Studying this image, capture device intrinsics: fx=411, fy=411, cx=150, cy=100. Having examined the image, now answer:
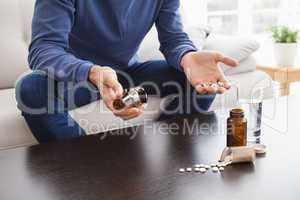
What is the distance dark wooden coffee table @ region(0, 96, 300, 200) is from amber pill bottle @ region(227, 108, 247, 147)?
53mm

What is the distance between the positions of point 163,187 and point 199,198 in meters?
0.08

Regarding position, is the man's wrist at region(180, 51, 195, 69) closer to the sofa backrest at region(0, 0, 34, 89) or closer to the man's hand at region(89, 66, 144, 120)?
the man's hand at region(89, 66, 144, 120)

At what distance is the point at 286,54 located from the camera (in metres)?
2.17

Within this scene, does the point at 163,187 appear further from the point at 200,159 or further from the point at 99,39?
the point at 99,39

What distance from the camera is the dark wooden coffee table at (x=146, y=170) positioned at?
0.74 m

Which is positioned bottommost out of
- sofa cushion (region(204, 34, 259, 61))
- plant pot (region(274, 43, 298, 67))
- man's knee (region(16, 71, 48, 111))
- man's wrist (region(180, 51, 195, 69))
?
plant pot (region(274, 43, 298, 67))

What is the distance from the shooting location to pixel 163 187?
756mm

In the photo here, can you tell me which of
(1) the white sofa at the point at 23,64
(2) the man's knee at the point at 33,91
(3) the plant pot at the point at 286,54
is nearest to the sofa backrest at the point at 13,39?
(1) the white sofa at the point at 23,64

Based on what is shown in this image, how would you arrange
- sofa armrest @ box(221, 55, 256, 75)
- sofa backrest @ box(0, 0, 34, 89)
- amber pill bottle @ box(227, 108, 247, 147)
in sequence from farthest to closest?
sofa armrest @ box(221, 55, 256, 75)
sofa backrest @ box(0, 0, 34, 89)
amber pill bottle @ box(227, 108, 247, 147)

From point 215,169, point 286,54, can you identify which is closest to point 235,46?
point 286,54

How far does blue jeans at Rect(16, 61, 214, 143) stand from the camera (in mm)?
1220

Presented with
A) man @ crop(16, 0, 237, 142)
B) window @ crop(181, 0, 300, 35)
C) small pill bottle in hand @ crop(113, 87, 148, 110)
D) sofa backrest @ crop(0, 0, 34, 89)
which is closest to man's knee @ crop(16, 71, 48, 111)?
man @ crop(16, 0, 237, 142)

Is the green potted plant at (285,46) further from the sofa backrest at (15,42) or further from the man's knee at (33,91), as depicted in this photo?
the man's knee at (33,91)

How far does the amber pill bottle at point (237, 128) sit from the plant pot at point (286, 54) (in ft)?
4.58
